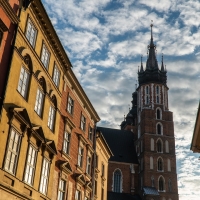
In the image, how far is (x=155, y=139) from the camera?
58.0 metres

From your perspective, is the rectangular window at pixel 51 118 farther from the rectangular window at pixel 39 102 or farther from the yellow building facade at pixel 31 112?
the rectangular window at pixel 39 102

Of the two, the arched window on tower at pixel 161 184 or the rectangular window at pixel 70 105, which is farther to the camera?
the arched window on tower at pixel 161 184

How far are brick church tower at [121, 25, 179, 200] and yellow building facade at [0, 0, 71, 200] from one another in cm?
3818

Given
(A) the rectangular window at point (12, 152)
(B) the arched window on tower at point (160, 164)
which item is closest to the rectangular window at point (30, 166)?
(A) the rectangular window at point (12, 152)

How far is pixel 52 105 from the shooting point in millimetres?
17047

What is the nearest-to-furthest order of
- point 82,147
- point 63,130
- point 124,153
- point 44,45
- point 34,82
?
point 34,82 < point 44,45 < point 63,130 < point 82,147 < point 124,153

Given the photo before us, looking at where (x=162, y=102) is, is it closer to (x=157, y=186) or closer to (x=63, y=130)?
(x=157, y=186)

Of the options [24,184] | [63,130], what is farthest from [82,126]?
[24,184]

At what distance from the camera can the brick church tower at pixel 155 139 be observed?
176 feet

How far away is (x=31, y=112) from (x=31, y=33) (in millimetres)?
3815

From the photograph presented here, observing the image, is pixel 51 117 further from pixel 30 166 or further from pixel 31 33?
pixel 31 33

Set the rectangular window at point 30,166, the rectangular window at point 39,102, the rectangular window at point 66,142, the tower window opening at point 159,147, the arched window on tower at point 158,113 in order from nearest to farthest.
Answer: the rectangular window at point 30,166 < the rectangular window at point 39,102 < the rectangular window at point 66,142 < the tower window opening at point 159,147 < the arched window on tower at point 158,113

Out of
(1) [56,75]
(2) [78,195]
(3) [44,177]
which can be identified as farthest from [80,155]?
(3) [44,177]

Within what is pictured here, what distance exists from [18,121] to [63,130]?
6.07 metres
